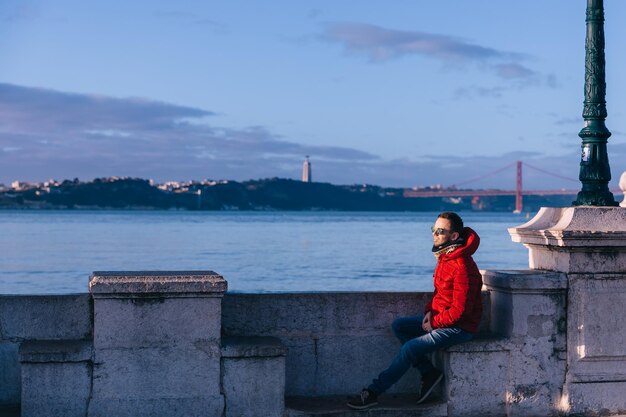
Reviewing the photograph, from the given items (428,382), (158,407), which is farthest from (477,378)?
(158,407)

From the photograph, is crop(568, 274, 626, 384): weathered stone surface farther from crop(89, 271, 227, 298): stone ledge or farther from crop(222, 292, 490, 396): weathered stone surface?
crop(89, 271, 227, 298): stone ledge

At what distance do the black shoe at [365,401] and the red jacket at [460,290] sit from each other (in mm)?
594

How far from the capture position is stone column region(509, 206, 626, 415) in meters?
5.95

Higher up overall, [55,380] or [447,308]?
[447,308]

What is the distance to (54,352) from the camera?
529cm

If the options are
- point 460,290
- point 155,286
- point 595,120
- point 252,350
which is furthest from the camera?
point 595,120

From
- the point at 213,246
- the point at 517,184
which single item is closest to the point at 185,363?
the point at 213,246

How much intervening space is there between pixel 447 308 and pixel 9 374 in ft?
9.09

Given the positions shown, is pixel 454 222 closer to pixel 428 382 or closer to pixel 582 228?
pixel 582 228

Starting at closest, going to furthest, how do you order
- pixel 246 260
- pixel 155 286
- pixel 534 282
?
pixel 155 286 < pixel 534 282 < pixel 246 260

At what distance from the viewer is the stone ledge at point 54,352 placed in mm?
5266

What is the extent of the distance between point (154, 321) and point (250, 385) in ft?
2.34

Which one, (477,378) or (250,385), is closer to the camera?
(250,385)

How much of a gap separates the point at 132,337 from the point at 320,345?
1.28 m
